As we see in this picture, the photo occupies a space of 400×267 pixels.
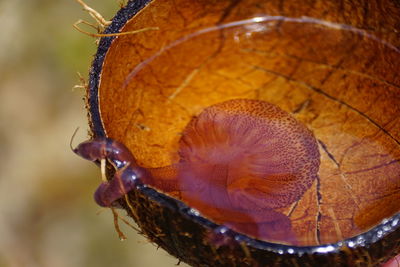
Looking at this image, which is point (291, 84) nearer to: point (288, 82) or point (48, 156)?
point (288, 82)

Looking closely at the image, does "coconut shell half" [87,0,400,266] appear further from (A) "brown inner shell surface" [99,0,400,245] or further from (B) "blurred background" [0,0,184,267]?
(B) "blurred background" [0,0,184,267]

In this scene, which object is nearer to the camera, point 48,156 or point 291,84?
point 291,84

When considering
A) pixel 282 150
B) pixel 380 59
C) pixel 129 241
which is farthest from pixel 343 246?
pixel 129 241

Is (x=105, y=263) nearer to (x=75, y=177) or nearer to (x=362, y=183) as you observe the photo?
(x=75, y=177)

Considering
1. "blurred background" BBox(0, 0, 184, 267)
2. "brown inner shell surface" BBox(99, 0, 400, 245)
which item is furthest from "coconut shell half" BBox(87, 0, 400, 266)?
"blurred background" BBox(0, 0, 184, 267)

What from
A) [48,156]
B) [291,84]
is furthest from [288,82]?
[48,156]

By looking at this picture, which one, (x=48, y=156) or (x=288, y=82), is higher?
(x=288, y=82)

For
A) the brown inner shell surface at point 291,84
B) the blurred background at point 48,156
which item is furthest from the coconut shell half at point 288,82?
the blurred background at point 48,156
